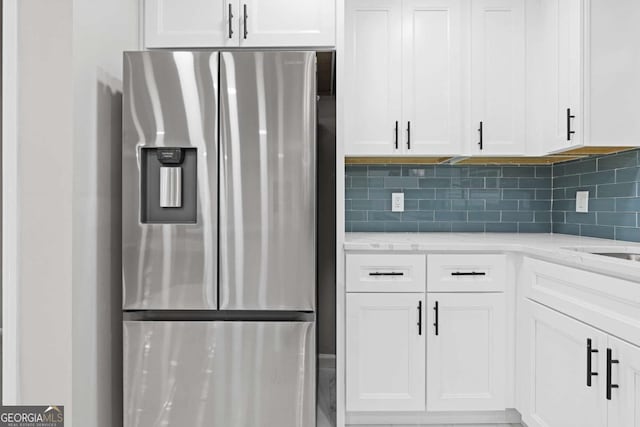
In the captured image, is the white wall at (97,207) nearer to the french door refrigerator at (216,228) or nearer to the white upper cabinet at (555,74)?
the french door refrigerator at (216,228)

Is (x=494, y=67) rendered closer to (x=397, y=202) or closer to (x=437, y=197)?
(x=437, y=197)

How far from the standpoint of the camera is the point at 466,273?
2125 millimetres

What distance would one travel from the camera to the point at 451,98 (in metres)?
2.45

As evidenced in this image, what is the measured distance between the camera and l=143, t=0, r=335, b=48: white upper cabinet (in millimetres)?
2121

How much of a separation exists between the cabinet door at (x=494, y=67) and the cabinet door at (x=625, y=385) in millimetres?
1293

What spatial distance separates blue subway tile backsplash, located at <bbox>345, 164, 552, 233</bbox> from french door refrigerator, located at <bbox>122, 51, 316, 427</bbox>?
0.99 metres

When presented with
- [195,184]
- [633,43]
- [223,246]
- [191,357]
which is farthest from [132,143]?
[633,43]

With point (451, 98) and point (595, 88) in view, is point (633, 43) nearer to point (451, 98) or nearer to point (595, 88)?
point (595, 88)

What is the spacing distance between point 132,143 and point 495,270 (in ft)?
5.49

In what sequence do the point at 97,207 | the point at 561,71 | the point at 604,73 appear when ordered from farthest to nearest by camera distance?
the point at 561,71 → the point at 604,73 → the point at 97,207

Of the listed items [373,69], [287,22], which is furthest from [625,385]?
[287,22]

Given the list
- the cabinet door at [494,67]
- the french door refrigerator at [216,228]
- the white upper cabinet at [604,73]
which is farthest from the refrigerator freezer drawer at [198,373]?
the white upper cabinet at [604,73]

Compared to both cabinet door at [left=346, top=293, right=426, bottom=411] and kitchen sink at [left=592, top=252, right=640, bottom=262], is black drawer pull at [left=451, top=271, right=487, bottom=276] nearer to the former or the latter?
cabinet door at [left=346, top=293, right=426, bottom=411]

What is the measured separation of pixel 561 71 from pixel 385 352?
1.59 metres
